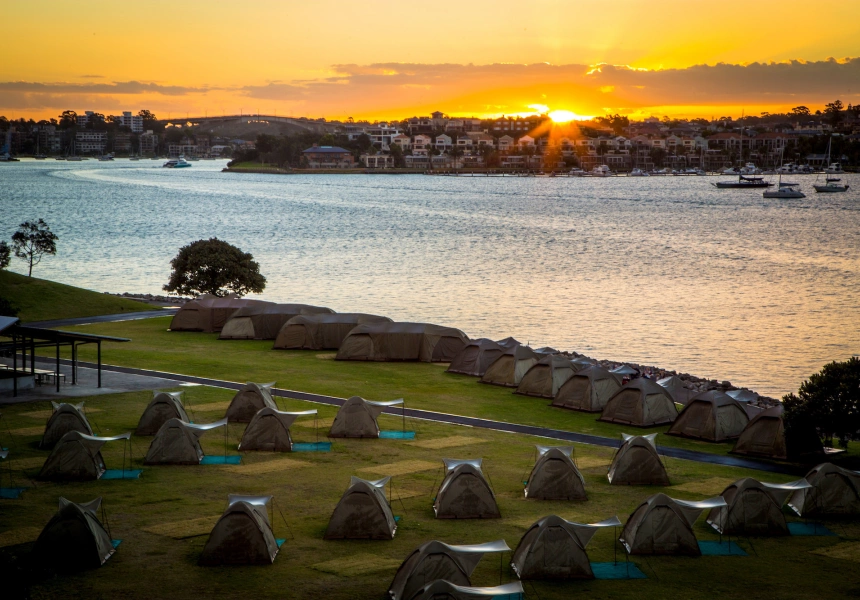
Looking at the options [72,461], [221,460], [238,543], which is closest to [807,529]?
[238,543]

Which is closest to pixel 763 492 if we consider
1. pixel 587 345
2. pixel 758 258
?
pixel 587 345

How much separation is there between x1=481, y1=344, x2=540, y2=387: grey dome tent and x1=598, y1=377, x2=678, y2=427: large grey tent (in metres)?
6.43

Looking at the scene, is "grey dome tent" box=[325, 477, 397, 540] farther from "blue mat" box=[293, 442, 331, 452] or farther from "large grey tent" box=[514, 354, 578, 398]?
"large grey tent" box=[514, 354, 578, 398]

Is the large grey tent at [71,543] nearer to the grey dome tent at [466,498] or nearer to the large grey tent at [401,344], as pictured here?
the grey dome tent at [466,498]

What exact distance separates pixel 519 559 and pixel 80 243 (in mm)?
128419

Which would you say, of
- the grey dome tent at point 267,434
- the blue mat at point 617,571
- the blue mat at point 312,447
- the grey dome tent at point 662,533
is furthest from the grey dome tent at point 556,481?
the grey dome tent at point 267,434

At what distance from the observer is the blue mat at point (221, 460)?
29984mm

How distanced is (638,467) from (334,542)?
409 inches

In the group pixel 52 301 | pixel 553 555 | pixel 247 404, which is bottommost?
pixel 553 555

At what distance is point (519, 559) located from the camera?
853 inches

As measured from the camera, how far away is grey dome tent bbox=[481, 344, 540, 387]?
142 ft

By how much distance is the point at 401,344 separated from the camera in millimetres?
49062

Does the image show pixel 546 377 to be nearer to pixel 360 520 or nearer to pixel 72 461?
pixel 360 520

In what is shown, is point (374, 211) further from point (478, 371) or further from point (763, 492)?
point (763, 492)
